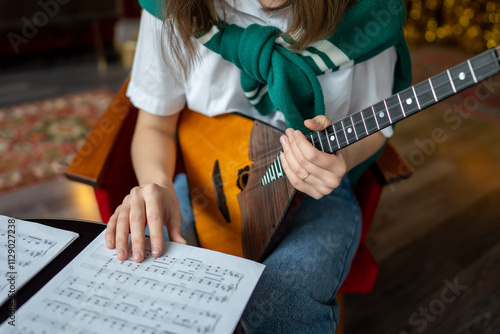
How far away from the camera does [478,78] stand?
0.46 m

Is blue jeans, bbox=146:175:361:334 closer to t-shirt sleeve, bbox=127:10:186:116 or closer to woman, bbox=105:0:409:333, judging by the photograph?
woman, bbox=105:0:409:333

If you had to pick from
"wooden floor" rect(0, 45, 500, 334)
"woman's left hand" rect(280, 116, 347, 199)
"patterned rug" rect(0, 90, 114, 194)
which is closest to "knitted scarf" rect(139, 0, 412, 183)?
"woman's left hand" rect(280, 116, 347, 199)

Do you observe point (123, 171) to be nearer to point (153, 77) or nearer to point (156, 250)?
point (153, 77)

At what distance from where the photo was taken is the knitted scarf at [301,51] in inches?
30.0

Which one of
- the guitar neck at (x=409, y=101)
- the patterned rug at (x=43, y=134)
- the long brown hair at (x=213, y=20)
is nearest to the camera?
the guitar neck at (x=409, y=101)

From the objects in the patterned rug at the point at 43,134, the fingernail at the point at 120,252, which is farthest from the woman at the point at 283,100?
the patterned rug at the point at 43,134

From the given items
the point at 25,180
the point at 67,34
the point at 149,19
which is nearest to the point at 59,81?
the point at 67,34

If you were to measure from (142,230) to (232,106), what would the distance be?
0.40 metres

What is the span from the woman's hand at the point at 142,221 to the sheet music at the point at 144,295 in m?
0.02

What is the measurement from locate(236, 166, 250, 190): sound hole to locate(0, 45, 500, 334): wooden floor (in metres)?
0.69

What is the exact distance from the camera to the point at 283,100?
77 cm

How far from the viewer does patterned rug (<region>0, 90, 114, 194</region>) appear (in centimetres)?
202

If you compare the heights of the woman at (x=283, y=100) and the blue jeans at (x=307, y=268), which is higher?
the woman at (x=283, y=100)

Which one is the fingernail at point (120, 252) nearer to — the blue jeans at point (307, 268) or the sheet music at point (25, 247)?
the sheet music at point (25, 247)
